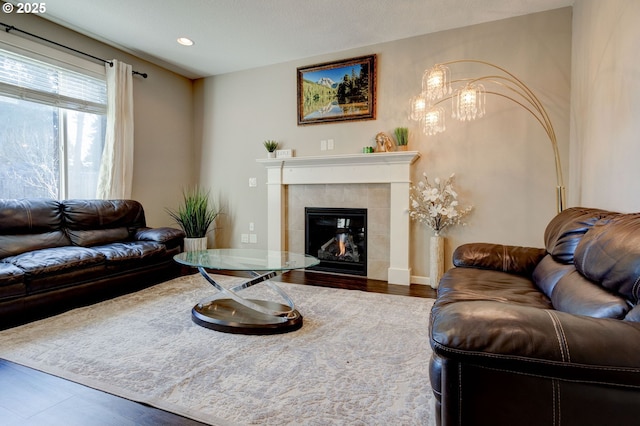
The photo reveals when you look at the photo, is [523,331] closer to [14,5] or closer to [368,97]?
[368,97]

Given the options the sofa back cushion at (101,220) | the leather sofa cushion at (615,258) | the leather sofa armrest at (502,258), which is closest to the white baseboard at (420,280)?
the leather sofa armrest at (502,258)

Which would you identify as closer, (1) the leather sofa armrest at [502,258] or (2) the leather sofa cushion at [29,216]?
(1) the leather sofa armrest at [502,258]

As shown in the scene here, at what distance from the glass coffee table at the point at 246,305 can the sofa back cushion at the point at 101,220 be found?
1.41m

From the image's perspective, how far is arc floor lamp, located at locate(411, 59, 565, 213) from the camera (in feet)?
9.38

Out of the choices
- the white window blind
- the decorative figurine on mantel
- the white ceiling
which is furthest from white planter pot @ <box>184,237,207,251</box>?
the decorative figurine on mantel

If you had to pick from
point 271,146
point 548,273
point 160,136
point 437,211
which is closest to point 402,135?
point 437,211

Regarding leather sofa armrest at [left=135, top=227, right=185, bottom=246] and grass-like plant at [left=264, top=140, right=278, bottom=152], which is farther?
grass-like plant at [left=264, top=140, right=278, bottom=152]

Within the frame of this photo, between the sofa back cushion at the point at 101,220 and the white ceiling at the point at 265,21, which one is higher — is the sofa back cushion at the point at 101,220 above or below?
below

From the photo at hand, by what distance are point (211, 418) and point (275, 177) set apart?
11.0ft

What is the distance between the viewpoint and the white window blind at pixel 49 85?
3.26 metres

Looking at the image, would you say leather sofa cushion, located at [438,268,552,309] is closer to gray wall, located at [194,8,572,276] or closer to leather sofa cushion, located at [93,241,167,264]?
gray wall, located at [194,8,572,276]

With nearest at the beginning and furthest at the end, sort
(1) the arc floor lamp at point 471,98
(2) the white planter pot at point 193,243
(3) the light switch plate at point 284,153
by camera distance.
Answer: (1) the arc floor lamp at point 471,98 < (3) the light switch plate at point 284,153 < (2) the white planter pot at point 193,243

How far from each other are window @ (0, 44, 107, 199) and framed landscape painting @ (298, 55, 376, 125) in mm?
2462

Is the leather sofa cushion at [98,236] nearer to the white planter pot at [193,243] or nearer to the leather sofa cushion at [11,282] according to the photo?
the white planter pot at [193,243]
